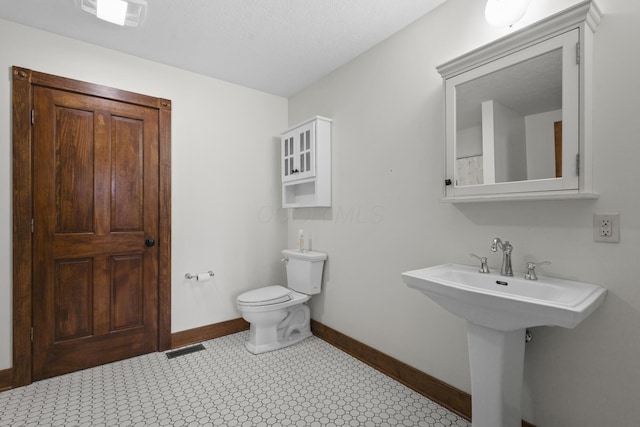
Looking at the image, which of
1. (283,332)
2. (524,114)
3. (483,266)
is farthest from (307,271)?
(524,114)

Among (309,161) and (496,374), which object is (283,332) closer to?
(309,161)

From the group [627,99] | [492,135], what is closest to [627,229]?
[627,99]

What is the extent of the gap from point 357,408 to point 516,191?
146cm

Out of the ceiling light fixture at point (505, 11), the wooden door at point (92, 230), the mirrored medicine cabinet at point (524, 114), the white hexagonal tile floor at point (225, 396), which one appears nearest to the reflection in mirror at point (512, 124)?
the mirrored medicine cabinet at point (524, 114)

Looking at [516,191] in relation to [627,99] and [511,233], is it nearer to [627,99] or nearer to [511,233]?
[511,233]

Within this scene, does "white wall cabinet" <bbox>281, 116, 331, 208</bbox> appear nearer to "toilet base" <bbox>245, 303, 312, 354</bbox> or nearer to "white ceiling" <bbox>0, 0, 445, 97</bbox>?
"white ceiling" <bbox>0, 0, 445, 97</bbox>

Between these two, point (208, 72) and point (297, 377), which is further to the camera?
point (208, 72)

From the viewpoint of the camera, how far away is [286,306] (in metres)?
2.58

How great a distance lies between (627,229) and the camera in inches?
49.1

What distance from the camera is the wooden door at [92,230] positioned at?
7.00ft

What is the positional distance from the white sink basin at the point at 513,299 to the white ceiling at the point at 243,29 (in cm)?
163

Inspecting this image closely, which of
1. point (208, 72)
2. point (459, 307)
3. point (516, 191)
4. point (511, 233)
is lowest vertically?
point (459, 307)

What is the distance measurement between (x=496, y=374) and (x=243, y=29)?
8.00ft

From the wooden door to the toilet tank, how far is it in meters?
1.16
